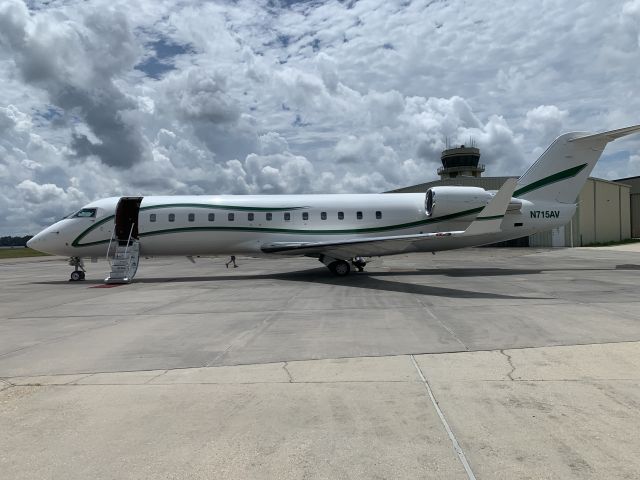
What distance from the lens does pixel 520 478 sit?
10.4ft

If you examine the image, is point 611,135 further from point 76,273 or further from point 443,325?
point 76,273

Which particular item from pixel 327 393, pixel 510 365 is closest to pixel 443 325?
pixel 510 365

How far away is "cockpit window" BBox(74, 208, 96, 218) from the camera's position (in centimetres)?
1934

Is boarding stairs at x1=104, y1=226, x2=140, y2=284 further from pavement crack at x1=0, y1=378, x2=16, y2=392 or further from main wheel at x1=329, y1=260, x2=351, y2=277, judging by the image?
pavement crack at x1=0, y1=378, x2=16, y2=392

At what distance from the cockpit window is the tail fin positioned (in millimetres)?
17689

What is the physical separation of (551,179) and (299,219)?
34.8 feet

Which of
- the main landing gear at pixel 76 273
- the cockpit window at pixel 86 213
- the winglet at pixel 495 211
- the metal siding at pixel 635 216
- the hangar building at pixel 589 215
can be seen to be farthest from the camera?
the metal siding at pixel 635 216

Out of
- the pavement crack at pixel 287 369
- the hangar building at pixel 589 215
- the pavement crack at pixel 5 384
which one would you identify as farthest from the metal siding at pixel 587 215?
the pavement crack at pixel 5 384

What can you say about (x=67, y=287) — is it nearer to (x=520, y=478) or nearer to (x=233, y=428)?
(x=233, y=428)

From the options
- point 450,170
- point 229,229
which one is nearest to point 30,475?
point 229,229

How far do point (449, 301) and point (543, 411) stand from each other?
7.26m

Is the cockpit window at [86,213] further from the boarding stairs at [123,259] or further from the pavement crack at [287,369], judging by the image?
the pavement crack at [287,369]

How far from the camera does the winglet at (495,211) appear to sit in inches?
550

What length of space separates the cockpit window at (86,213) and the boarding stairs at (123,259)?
4.44 feet
